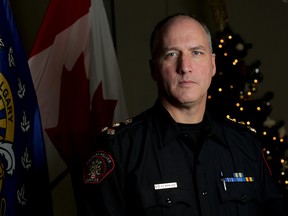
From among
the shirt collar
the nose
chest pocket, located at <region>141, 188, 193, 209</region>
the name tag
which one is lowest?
chest pocket, located at <region>141, 188, 193, 209</region>

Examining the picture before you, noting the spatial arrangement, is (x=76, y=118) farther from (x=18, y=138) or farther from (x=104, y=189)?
(x=104, y=189)

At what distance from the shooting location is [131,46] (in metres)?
4.18

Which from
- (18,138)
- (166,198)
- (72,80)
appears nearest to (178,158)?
(166,198)

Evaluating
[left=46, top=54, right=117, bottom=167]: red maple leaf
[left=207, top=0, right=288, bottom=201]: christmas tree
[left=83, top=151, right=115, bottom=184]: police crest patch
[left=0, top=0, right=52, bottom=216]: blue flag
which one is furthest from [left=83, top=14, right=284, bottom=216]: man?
[left=207, top=0, right=288, bottom=201]: christmas tree

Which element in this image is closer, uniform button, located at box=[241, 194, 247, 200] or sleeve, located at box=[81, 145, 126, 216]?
sleeve, located at box=[81, 145, 126, 216]

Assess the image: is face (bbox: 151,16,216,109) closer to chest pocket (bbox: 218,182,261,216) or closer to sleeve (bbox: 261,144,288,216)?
chest pocket (bbox: 218,182,261,216)

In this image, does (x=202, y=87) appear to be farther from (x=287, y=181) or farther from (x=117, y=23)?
(x=117, y=23)

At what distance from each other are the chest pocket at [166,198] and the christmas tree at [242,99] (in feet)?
5.31

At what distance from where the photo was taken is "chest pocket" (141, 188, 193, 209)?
5.88 feet

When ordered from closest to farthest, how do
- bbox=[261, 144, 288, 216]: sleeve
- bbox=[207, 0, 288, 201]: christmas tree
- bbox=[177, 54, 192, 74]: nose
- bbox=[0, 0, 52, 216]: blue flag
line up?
bbox=[177, 54, 192, 74]: nose → bbox=[261, 144, 288, 216]: sleeve → bbox=[0, 0, 52, 216]: blue flag → bbox=[207, 0, 288, 201]: christmas tree

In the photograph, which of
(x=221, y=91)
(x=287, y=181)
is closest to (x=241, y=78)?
(x=221, y=91)

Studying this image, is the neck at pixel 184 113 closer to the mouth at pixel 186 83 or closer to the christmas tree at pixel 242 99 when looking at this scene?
the mouth at pixel 186 83

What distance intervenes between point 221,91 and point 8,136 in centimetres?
180

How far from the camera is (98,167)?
5.90 ft
